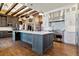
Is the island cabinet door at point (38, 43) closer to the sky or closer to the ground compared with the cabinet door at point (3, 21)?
closer to the ground

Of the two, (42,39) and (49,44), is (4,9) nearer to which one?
(42,39)

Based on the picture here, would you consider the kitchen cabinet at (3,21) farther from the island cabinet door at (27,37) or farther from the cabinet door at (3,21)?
the island cabinet door at (27,37)

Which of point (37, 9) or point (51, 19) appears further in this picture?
point (51, 19)

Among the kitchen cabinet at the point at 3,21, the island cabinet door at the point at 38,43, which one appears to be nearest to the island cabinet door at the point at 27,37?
the island cabinet door at the point at 38,43

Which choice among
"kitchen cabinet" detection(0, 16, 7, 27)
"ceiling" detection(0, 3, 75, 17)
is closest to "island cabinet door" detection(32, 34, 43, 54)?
"ceiling" detection(0, 3, 75, 17)

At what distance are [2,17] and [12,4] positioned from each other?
0.35 metres

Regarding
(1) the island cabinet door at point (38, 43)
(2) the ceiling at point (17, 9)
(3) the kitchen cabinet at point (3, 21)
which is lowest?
(1) the island cabinet door at point (38, 43)

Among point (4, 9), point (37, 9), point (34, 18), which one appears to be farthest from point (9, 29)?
point (37, 9)

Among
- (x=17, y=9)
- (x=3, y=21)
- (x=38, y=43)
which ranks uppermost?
(x=17, y=9)

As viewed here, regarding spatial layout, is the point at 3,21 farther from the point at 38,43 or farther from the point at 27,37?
the point at 27,37

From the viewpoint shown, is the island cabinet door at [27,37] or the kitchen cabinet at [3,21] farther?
the island cabinet door at [27,37]

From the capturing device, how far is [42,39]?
8.88 ft

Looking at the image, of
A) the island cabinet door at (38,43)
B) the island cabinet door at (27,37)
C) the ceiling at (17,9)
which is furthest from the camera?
the island cabinet door at (27,37)

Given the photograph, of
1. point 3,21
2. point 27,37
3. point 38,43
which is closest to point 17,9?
point 3,21
